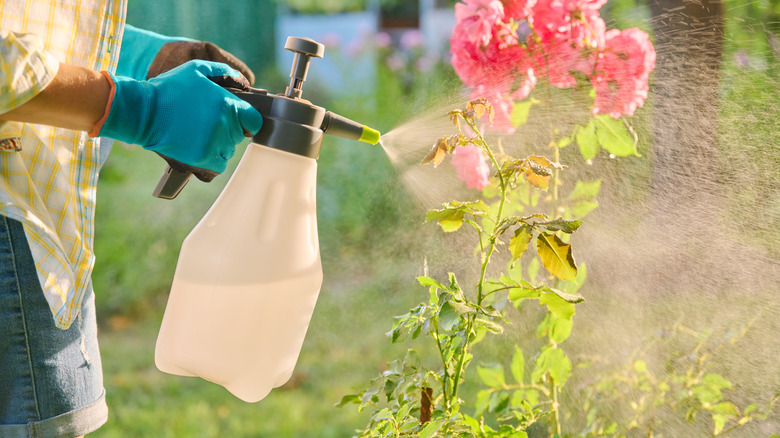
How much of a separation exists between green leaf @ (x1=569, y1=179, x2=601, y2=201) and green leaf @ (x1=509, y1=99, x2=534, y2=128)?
0.18 m

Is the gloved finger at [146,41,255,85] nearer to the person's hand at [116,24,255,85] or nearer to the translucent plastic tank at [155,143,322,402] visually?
the person's hand at [116,24,255,85]

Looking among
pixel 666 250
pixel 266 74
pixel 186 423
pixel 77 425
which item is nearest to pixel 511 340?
pixel 666 250

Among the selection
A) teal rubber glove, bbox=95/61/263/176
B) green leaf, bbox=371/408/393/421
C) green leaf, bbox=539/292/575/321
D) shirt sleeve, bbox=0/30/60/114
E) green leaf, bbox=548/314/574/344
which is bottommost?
green leaf, bbox=548/314/574/344

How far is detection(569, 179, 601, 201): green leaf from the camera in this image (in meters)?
1.38

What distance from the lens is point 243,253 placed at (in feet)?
3.32

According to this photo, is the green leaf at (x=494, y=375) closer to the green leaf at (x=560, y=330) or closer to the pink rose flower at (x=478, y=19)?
the green leaf at (x=560, y=330)

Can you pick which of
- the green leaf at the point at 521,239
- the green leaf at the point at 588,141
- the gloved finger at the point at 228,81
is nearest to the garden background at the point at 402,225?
the green leaf at the point at 588,141

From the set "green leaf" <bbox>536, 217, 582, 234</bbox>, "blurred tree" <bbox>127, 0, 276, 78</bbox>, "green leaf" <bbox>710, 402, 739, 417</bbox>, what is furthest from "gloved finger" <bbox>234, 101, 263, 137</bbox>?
"blurred tree" <bbox>127, 0, 276, 78</bbox>

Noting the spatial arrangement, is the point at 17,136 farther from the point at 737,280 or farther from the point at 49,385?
the point at 737,280

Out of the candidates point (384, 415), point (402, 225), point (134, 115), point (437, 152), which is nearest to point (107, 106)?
point (134, 115)

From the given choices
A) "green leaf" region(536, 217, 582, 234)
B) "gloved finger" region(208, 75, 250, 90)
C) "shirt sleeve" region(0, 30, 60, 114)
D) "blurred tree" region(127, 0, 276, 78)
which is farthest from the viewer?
"blurred tree" region(127, 0, 276, 78)

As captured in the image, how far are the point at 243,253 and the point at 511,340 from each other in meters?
0.93

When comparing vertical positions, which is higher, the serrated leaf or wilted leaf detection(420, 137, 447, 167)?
wilted leaf detection(420, 137, 447, 167)

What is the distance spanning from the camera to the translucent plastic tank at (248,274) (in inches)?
40.1
